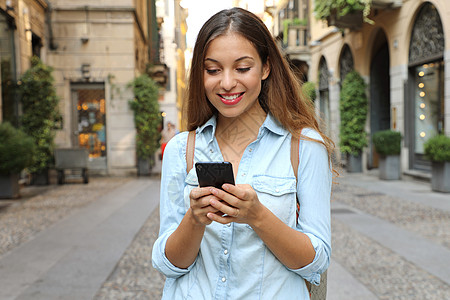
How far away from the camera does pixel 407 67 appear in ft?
38.0

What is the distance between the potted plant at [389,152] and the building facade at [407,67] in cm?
26

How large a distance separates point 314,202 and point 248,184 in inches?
8.1

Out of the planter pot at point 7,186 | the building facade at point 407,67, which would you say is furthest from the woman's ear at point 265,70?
the building facade at point 407,67

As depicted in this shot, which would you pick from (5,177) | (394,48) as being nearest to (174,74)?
(394,48)

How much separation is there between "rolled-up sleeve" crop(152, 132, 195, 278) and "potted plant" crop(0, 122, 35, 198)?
748 cm

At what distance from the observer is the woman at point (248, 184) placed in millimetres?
1227

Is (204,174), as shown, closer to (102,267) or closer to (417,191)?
(102,267)

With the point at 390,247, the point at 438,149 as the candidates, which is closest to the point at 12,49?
the point at 390,247

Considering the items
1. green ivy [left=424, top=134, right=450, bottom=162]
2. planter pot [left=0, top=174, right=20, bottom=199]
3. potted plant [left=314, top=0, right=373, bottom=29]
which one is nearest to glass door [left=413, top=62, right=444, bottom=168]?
green ivy [left=424, top=134, right=450, bottom=162]

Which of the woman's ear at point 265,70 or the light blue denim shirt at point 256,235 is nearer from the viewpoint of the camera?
the light blue denim shirt at point 256,235

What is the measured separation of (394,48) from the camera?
472 inches

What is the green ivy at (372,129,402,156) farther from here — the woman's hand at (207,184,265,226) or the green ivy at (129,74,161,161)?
the woman's hand at (207,184,265,226)

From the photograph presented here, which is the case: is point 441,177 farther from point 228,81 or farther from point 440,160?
point 228,81

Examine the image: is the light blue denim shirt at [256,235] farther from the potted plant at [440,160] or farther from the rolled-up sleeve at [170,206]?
the potted plant at [440,160]
